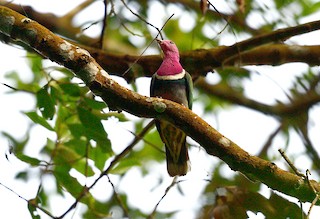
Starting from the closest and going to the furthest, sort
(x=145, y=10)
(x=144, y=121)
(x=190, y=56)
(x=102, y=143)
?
(x=102, y=143)
(x=190, y=56)
(x=145, y=10)
(x=144, y=121)

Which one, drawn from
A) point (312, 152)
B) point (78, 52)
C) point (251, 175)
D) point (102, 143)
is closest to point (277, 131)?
point (312, 152)

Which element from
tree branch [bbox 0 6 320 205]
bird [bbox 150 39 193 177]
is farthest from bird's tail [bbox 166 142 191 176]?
tree branch [bbox 0 6 320 205]

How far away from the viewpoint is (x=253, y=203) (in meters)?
3.78

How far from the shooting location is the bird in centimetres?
379

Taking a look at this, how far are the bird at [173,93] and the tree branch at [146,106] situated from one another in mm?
788

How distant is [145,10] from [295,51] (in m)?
1.31

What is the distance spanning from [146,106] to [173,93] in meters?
0.94

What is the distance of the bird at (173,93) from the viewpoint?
3785mm

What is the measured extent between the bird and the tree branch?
31.0 inches

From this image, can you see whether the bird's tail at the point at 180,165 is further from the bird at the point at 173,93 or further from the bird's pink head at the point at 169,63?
the bird's pink head at the point at 169,63

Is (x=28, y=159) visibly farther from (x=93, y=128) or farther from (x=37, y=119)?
(x=93, y=128)

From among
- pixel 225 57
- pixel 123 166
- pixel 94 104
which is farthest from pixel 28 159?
pixel 225 57

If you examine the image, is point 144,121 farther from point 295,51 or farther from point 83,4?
point 295,51

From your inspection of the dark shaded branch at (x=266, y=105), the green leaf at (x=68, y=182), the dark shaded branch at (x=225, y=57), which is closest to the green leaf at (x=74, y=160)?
the green leaf at (x=68, y=182)
